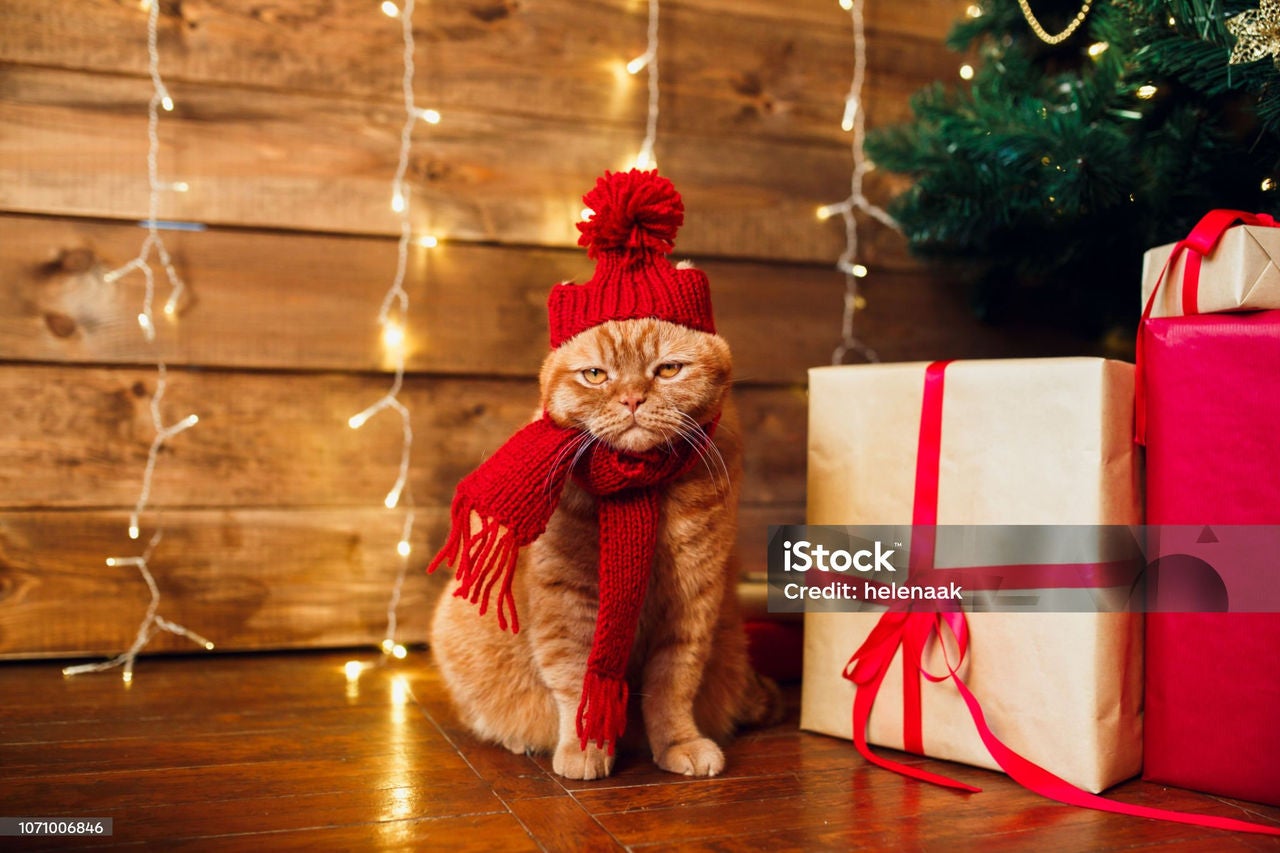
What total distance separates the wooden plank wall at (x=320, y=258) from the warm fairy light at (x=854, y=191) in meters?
0.03

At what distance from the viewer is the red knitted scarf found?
3.45 ft

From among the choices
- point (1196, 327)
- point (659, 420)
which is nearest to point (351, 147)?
point (659, 420)

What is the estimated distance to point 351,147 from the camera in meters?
1.63

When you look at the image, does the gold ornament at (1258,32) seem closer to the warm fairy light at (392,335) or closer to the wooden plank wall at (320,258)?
the wooden plank wall at (320,258)

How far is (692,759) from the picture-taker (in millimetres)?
1105

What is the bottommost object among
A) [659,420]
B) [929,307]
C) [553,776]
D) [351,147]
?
[553,776]

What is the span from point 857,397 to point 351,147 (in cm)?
94

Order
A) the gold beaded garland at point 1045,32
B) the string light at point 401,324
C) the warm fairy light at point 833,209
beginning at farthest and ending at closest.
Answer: the warm fairy light at point 833,209
the string light at point 401,324
the gold beaded garland at point 1045,32

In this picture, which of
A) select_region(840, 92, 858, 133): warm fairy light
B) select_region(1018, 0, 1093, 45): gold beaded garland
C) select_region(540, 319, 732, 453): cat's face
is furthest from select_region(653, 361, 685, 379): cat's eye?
select_region(840, 92, 858, 133): warm fairy light

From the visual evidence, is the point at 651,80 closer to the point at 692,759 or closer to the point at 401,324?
the point at 401,324

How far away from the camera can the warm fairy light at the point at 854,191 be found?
73.6 inches

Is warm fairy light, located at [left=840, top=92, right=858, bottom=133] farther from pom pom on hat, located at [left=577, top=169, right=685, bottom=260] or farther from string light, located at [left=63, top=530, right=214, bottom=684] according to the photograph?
string light, located at [left=63, top=530, right=214, bottom=684]

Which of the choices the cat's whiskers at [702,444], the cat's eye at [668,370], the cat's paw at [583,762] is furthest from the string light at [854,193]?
the cat's paw at [583,762]

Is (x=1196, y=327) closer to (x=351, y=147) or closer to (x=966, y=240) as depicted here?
(x=966, y=240)
